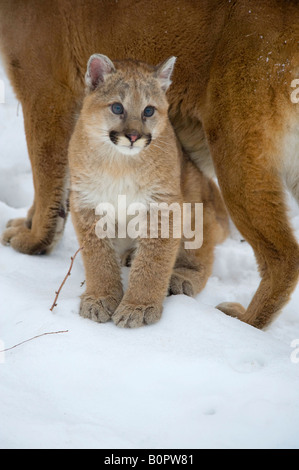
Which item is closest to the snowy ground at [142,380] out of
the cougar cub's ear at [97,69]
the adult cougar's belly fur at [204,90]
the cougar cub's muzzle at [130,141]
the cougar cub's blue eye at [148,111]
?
the adult cougar's belly fur at [204,90]

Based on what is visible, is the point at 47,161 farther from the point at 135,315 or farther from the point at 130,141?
the point at 135,315

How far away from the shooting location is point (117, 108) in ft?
9.62

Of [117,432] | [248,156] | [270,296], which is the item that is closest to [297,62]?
[248,156]

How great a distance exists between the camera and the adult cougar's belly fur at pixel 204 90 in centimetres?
301

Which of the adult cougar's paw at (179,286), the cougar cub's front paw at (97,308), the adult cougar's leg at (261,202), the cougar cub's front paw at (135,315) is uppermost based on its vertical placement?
the adult cougar's leg at (261,202)

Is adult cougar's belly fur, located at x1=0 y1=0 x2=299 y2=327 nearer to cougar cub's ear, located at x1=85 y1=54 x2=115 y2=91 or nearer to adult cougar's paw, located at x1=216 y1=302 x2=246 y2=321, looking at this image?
adult cougar's paw, located at x1=216 y1=302 x2=246 y2=321

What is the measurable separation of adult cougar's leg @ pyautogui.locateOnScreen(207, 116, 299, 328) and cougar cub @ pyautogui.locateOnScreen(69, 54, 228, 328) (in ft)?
1.02

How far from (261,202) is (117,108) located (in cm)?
92

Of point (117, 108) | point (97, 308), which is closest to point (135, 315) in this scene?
point (97, 308)

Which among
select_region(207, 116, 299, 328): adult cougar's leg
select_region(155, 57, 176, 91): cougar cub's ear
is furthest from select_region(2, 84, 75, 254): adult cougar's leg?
select_region(207, 116, 299, 328): adult cougar's leg

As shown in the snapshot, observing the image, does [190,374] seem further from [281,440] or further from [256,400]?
[281,440]

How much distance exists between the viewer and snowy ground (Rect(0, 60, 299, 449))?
2094 mm

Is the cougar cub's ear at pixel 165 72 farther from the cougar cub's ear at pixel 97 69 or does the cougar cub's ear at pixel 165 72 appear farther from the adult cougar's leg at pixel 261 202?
Result: the adult cougar's leg at pixel 261 202

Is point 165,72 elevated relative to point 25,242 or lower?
elevated
